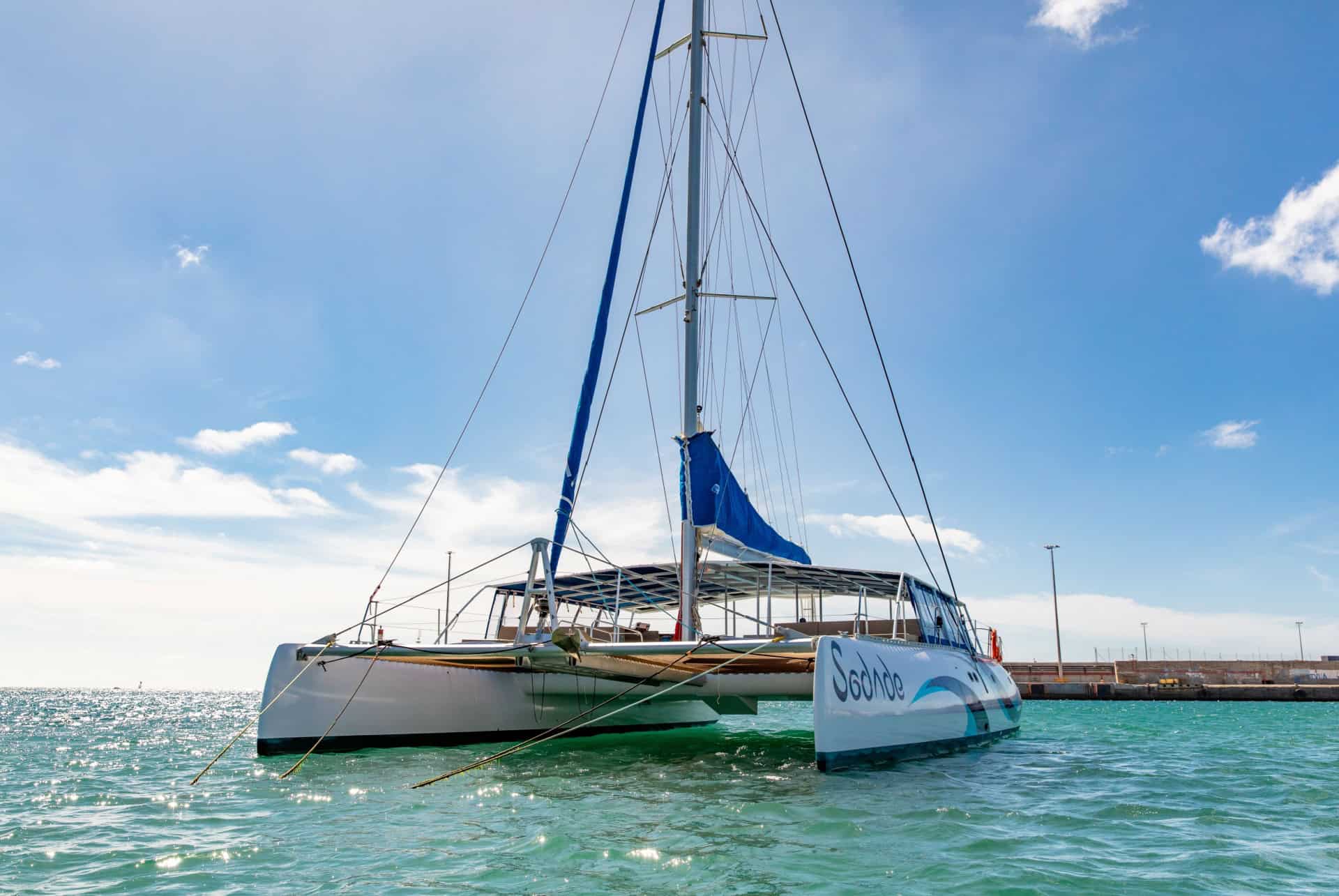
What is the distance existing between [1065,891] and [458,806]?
396cm

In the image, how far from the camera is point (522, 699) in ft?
35.1

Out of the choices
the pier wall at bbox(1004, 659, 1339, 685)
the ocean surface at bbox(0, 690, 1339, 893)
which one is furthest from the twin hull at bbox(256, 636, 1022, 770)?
the pier wall at bbox(1004, 659, 1339, 685)

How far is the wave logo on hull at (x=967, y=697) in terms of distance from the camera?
9375mm

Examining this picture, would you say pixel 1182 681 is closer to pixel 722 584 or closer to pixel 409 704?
pixel 722 584

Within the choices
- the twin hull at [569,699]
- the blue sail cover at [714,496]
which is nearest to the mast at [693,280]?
the blue sail cover at [714,496]

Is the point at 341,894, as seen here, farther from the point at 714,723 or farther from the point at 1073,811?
the point at 714,723

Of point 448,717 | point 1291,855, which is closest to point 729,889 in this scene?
point 1291,855

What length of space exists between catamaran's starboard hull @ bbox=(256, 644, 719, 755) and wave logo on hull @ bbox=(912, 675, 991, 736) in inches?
156

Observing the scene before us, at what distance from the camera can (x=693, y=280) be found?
1166 centimetres

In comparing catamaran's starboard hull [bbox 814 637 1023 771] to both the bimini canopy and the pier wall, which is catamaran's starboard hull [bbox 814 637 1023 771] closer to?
the bimini canopy

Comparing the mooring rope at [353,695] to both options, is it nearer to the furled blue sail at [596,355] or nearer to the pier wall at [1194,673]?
the furled blue sail at [596,355]

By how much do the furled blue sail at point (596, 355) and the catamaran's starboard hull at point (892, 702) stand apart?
9.83ft

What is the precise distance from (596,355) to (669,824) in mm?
6219

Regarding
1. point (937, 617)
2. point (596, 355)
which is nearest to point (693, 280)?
point (596, 355)
